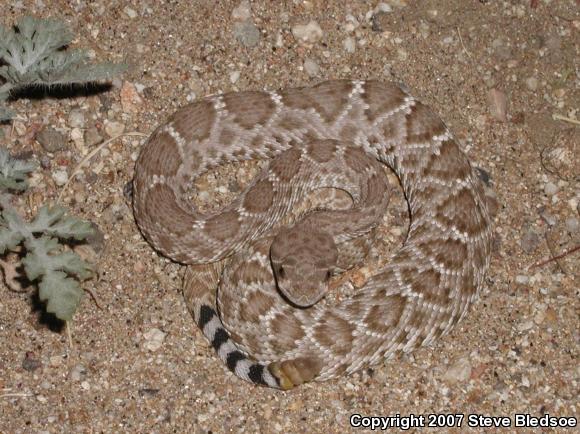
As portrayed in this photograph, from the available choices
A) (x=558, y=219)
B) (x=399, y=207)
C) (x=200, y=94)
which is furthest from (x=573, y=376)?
(x=200, y=94)

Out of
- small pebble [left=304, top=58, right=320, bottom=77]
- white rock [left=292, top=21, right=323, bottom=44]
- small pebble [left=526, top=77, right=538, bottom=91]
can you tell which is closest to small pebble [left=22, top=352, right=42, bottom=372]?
small pebble [left=304, top=58, right=320, bottom=77]

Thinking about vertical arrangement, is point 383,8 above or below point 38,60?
above

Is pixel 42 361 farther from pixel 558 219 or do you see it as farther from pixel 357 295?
pixel 558 219

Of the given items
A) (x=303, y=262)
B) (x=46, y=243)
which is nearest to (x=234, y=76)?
(x=303, y=262)

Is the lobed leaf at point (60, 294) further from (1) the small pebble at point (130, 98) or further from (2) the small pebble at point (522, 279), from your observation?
(2) the small pebble at point (522, 279)

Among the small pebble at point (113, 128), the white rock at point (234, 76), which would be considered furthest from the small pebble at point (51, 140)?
the white rock at point (234, 76)

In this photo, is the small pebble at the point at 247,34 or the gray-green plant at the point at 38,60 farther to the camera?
the small pebble at the point at 247,34

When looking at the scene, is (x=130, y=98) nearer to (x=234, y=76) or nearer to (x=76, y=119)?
(x=76, y=119)
